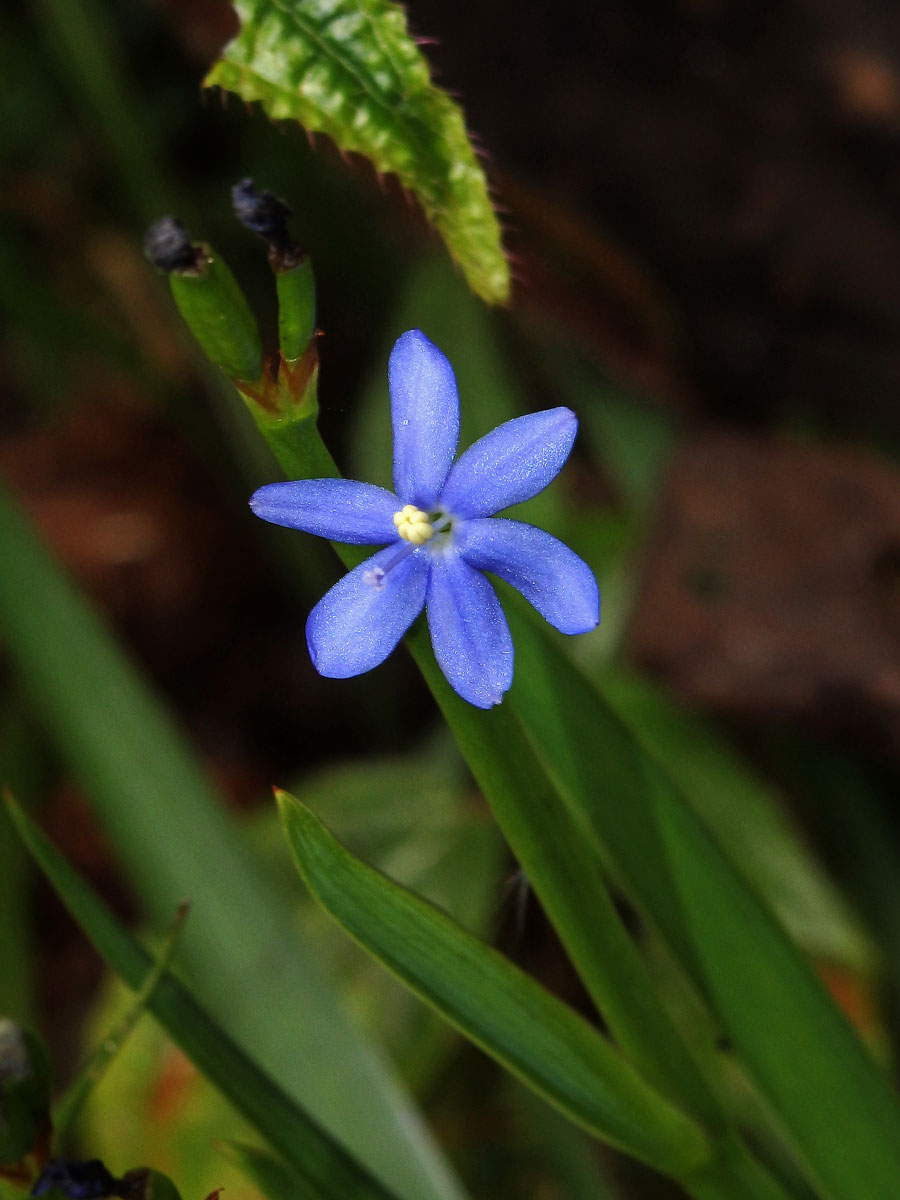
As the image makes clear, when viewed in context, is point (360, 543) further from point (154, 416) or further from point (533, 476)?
point (154, 416)

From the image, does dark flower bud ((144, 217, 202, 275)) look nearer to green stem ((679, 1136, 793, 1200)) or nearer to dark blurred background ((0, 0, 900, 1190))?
green stem ((679, 1136, 793, 1200))

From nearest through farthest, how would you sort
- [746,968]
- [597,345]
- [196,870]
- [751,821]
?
[746,968]
[196,870]
[751,821]
[597,345]

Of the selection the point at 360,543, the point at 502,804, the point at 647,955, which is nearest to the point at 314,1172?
the point at 502,804

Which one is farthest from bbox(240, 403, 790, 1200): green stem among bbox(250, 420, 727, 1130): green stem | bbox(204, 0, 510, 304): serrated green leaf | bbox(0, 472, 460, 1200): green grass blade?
bbox(0, 472, 460, 1200): green grass blade

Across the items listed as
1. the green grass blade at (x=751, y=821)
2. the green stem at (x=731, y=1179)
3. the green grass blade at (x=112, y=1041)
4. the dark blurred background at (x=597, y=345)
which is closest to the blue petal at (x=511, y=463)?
the green grass blade at (x=112, y=1041)

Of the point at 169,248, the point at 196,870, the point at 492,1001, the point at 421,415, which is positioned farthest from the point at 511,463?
the point at 196,870

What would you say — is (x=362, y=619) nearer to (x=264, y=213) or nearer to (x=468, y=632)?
(x=468, y=632)
